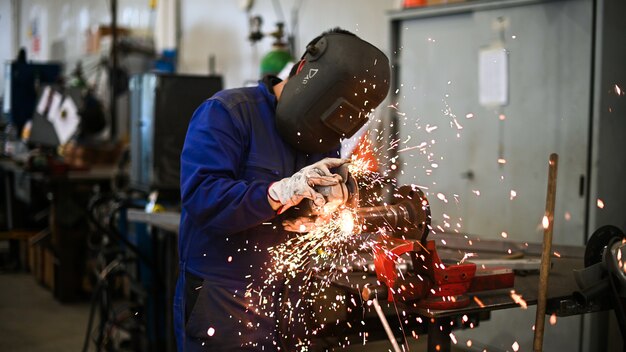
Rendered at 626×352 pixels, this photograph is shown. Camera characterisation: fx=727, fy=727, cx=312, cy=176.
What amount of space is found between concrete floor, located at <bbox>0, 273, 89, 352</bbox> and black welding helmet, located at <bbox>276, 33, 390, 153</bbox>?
2879mm

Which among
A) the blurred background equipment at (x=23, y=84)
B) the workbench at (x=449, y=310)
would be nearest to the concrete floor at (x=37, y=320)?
the blurred background equipment at (x=23, y=84)

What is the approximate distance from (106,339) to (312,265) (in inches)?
76.3

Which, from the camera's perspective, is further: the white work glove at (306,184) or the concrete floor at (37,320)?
the concrete floor at (37,320)

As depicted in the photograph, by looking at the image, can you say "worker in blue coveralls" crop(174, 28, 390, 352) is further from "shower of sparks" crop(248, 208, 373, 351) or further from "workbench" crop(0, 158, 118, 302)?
"workbench" crop(0, 158, 118, 302)

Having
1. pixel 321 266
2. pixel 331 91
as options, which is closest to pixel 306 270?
pixel 321 266

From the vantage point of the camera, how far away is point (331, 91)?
71.4 inches

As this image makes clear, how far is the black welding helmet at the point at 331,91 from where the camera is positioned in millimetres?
1813

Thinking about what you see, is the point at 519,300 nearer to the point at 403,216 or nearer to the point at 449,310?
the point at 449,310

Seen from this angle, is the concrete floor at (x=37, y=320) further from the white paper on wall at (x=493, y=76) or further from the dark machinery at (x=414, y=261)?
the dark machinery at (x=414, y=261)

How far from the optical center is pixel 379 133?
166 inches

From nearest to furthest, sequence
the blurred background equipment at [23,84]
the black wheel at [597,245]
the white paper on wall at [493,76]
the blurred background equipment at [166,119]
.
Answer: the black wheel at [597,245], the white paper on wall at [493,76], the blurred background equipment at [166,119], the blurred background equipment at [23,84]

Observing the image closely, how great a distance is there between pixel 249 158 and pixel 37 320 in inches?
137

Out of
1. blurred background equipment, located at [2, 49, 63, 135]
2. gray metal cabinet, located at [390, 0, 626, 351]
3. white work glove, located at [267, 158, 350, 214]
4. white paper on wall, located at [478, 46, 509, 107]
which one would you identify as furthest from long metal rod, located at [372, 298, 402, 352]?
blurred background equipment, located at [2, 49, 63, 135]

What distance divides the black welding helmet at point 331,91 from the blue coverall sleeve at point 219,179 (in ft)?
0.47
